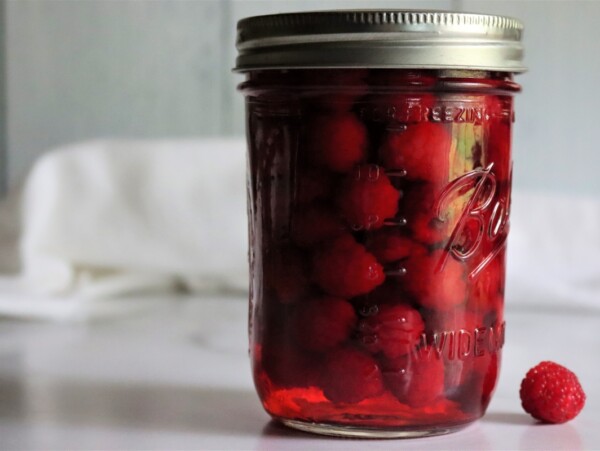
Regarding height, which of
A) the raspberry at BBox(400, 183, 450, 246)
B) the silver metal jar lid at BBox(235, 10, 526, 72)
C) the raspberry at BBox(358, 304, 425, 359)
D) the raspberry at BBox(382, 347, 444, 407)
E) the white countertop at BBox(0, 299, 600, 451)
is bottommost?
the white countertop at BBox(0, 299, 600, 451)

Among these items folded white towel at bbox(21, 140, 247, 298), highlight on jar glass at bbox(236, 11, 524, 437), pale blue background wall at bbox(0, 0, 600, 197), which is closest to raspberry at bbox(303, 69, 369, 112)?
highlight on jar glass at bbox(236, 11, 524, 437)

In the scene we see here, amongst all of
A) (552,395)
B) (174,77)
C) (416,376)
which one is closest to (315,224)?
(416,376)

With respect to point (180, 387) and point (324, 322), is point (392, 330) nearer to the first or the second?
point (324, 322)

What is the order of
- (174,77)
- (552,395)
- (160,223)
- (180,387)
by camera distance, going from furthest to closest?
(174,77) → (160,223) → (180,387) → (552,395)

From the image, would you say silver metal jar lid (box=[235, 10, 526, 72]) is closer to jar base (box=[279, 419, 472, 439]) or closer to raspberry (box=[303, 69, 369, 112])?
raspberry (box=[303, 69, 369, 112])

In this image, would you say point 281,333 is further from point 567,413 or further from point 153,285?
point 153,285

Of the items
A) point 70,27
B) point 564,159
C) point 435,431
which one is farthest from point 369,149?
point 70,27
